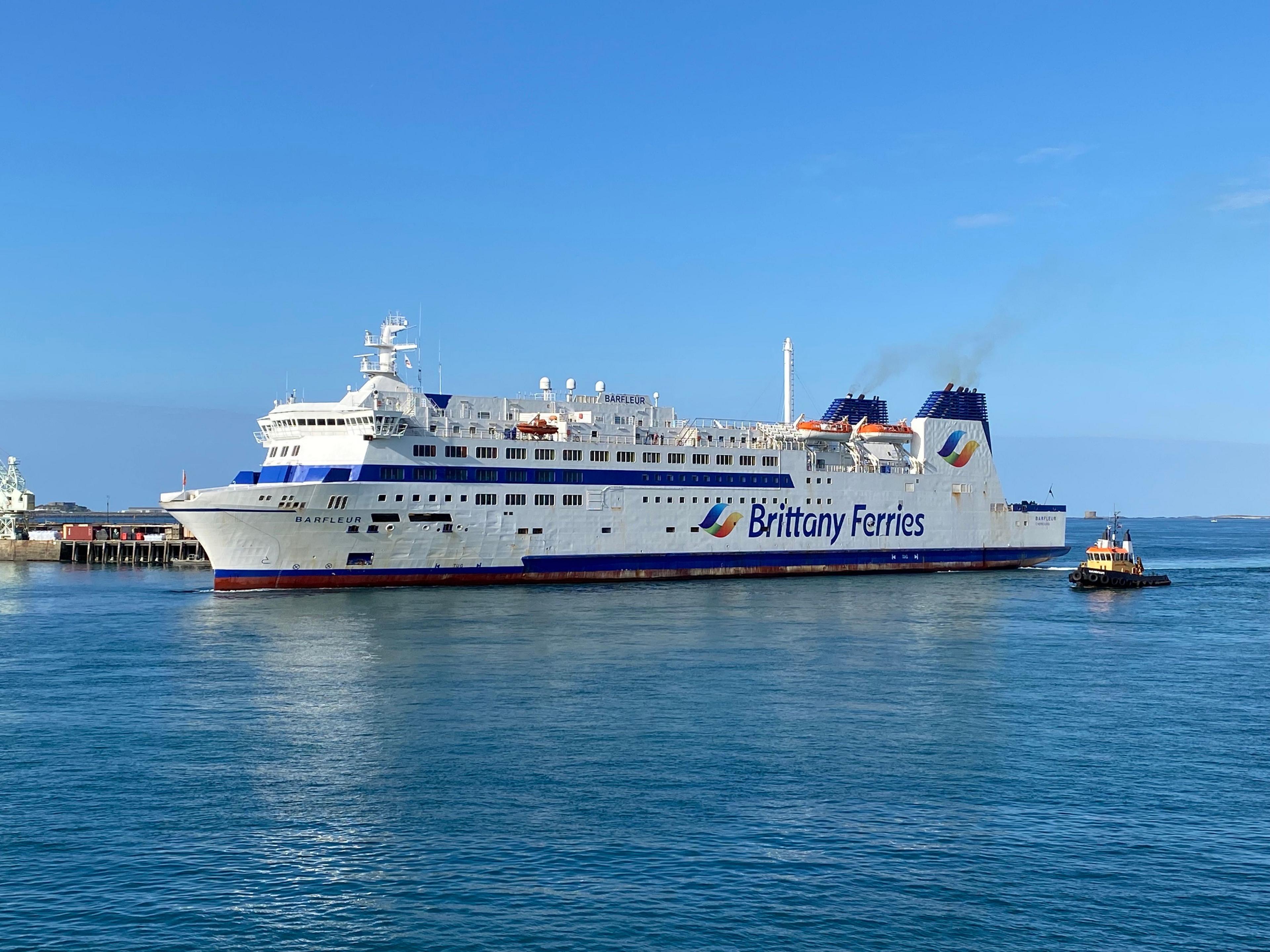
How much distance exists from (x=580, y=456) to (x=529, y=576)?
6.27 metres

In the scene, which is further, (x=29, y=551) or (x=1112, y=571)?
(x=29, y=551)

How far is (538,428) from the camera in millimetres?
55281

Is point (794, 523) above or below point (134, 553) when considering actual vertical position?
above

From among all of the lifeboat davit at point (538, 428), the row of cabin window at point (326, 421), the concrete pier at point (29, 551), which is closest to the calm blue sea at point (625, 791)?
the row of cabin window at point (326, 421)

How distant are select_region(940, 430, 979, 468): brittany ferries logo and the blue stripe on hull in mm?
5219

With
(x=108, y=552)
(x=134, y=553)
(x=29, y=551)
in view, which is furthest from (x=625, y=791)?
(x=29, y=551)

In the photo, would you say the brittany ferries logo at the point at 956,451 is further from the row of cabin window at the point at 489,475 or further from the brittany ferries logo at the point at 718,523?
the row of cabin window at the point at 489,475

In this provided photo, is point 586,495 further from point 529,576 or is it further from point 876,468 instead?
point 876,468

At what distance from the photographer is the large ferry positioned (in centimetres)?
4922

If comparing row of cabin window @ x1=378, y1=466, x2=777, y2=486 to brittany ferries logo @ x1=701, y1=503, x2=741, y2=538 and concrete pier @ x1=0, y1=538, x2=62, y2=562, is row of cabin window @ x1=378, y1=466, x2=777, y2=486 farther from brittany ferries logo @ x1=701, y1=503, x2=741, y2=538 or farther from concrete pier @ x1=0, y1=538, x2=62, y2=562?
concrete pier @ x1=0, y1=538, x2=62, y2=562

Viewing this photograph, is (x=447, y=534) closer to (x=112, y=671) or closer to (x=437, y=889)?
(x=112, y=671)

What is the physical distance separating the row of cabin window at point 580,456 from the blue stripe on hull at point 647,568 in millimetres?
4648

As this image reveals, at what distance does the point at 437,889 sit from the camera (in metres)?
15.8

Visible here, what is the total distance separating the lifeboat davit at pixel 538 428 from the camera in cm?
5506
